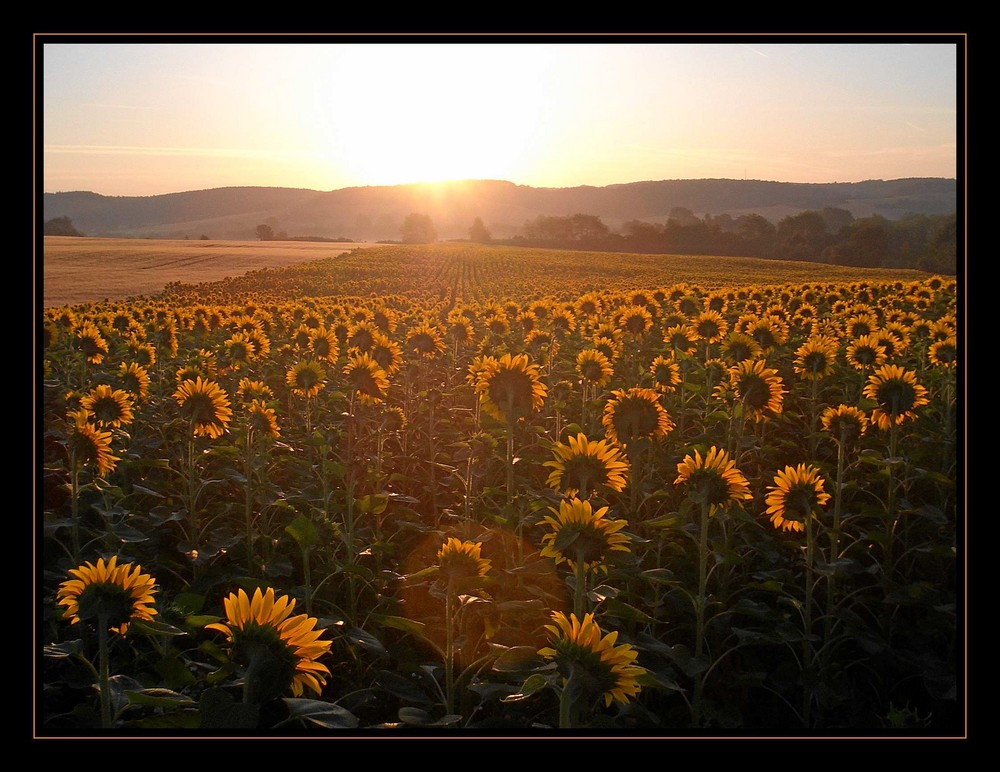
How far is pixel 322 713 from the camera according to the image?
Result: 1971 millimetres

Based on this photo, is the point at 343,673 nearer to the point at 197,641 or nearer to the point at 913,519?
the point at 197,641

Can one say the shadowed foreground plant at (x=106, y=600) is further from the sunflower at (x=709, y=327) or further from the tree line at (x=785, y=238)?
the tree line at (x=785, y=238)

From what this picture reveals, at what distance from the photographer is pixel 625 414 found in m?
4.03

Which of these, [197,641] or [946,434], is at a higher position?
[946,434]

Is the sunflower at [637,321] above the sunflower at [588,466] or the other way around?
above

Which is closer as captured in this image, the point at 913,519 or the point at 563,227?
the point at 913,519

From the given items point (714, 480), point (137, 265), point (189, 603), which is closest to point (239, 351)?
point (189, 603)

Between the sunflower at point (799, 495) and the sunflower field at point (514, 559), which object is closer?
the sunflower field at point (514, 559)

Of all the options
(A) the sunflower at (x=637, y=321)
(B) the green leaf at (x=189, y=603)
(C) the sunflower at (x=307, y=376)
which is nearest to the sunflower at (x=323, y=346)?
(C) the sunflower at (x=307, y=376)

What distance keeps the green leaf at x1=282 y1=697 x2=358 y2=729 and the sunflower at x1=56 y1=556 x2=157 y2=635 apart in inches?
22.6

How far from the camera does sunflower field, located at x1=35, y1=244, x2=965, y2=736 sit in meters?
2.27

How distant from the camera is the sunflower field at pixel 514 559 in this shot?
2.27 m
